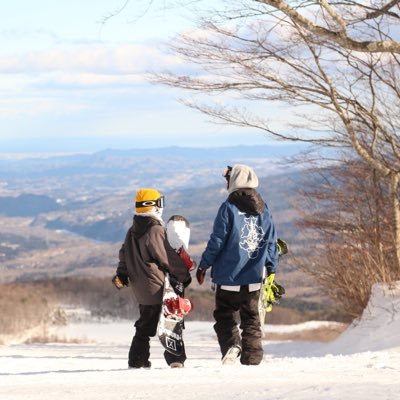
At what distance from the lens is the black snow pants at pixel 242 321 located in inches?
257

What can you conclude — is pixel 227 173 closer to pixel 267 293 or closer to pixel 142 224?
pixel 142 224

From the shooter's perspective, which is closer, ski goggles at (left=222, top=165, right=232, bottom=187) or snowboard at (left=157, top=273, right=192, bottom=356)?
ski goggles at (left=222, top=165, right=232, bottom=187)

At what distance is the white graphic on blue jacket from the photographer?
636cm

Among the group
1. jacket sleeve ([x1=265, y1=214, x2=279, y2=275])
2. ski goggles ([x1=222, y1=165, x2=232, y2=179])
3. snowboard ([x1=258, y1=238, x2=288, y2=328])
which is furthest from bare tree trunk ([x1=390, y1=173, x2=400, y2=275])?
ski goggles ([x1=222, y1=165, x2=232, y2=179])

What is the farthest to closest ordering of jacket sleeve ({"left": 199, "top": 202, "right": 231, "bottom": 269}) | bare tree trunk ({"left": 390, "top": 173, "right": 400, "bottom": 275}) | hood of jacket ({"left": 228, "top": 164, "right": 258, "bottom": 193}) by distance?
1. bare tree trunk ({"left": 390, "top": 173, "right": 400, "bottom": 275})
2. hood of jacket ({"left": 228, "top": 164, "right": 258, "bottom": 193})
3. jacket sleeve ({"left": 199, "top": 202, "right": 231, "bottom": 269})

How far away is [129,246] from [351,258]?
21.0ft

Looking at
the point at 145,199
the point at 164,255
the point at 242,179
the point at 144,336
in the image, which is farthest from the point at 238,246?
the point at 144,336

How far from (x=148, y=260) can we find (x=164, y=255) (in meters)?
0.14

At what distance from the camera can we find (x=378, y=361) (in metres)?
7.21

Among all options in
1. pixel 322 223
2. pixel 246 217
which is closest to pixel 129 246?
pixel 246 217

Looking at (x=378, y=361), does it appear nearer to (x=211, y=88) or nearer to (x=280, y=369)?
(x=280, y=369)

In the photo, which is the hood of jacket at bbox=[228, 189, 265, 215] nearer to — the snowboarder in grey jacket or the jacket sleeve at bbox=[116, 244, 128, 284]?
the snowboarder in grey jacket

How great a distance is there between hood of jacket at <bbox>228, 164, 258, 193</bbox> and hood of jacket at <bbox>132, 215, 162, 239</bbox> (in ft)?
2.22

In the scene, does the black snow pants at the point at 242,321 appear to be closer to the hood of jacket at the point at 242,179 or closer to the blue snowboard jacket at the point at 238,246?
the blue snowboard jacket at the point at 238,246
